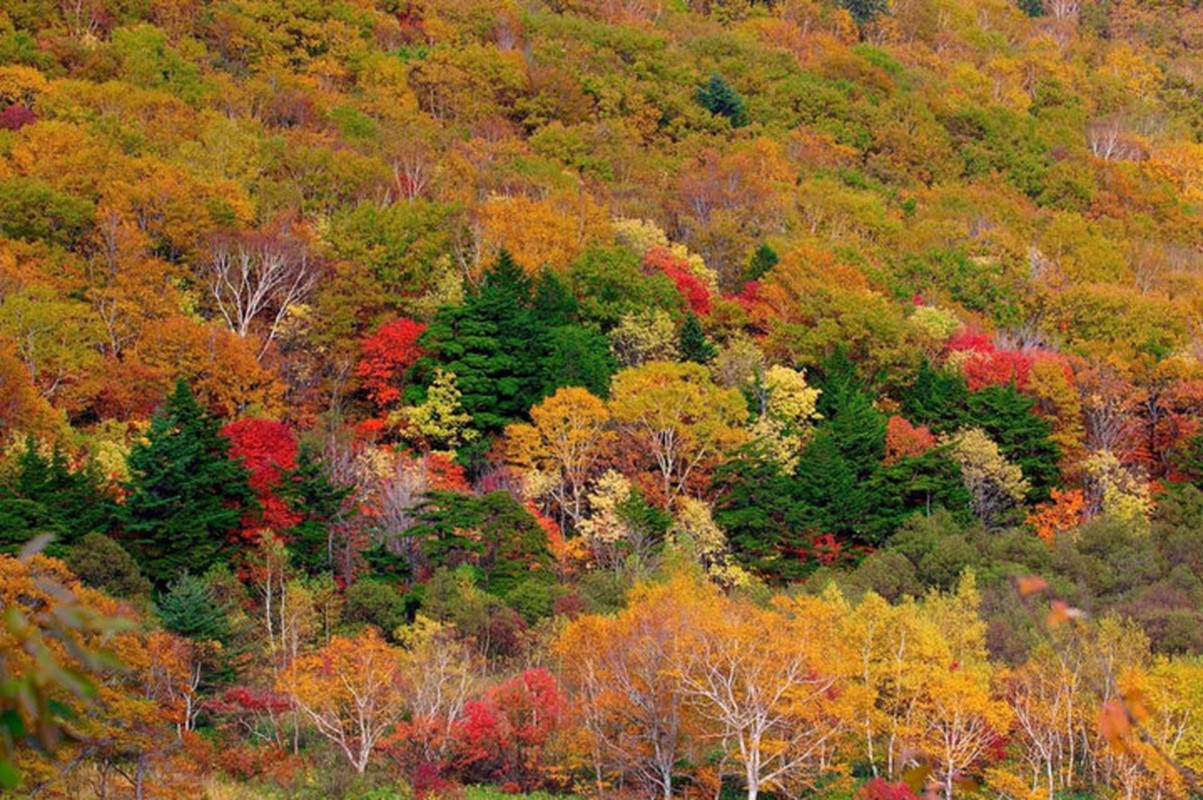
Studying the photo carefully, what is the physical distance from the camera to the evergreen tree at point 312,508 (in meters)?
36.8

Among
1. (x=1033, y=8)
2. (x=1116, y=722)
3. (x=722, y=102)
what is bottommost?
(x=722, y=102)

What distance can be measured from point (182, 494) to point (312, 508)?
11.1 ft

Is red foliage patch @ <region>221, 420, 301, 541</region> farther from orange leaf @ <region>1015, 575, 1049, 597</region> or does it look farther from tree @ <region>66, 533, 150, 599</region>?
orange leaf @ <region>1015, 575, 1049, 597</region>

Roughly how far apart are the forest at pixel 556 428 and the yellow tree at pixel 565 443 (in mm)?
173

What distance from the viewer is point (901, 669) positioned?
29578mm

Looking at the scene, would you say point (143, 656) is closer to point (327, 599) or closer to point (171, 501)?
point (327, 599)

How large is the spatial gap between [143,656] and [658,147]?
185ft

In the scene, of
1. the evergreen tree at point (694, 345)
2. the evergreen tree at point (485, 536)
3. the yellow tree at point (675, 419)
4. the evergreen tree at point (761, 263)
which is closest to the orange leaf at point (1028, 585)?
the evergreen tree at point (485, 536)

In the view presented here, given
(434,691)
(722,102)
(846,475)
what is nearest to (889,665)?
(434,691)

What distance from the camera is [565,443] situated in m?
Answer: 42.2

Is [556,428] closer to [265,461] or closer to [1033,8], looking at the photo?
[265,461]

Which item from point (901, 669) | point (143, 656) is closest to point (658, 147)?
point (901, 669)

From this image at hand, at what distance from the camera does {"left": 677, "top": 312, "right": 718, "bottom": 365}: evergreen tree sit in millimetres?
49062

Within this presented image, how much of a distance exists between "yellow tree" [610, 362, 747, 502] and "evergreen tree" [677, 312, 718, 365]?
14.1 ft
